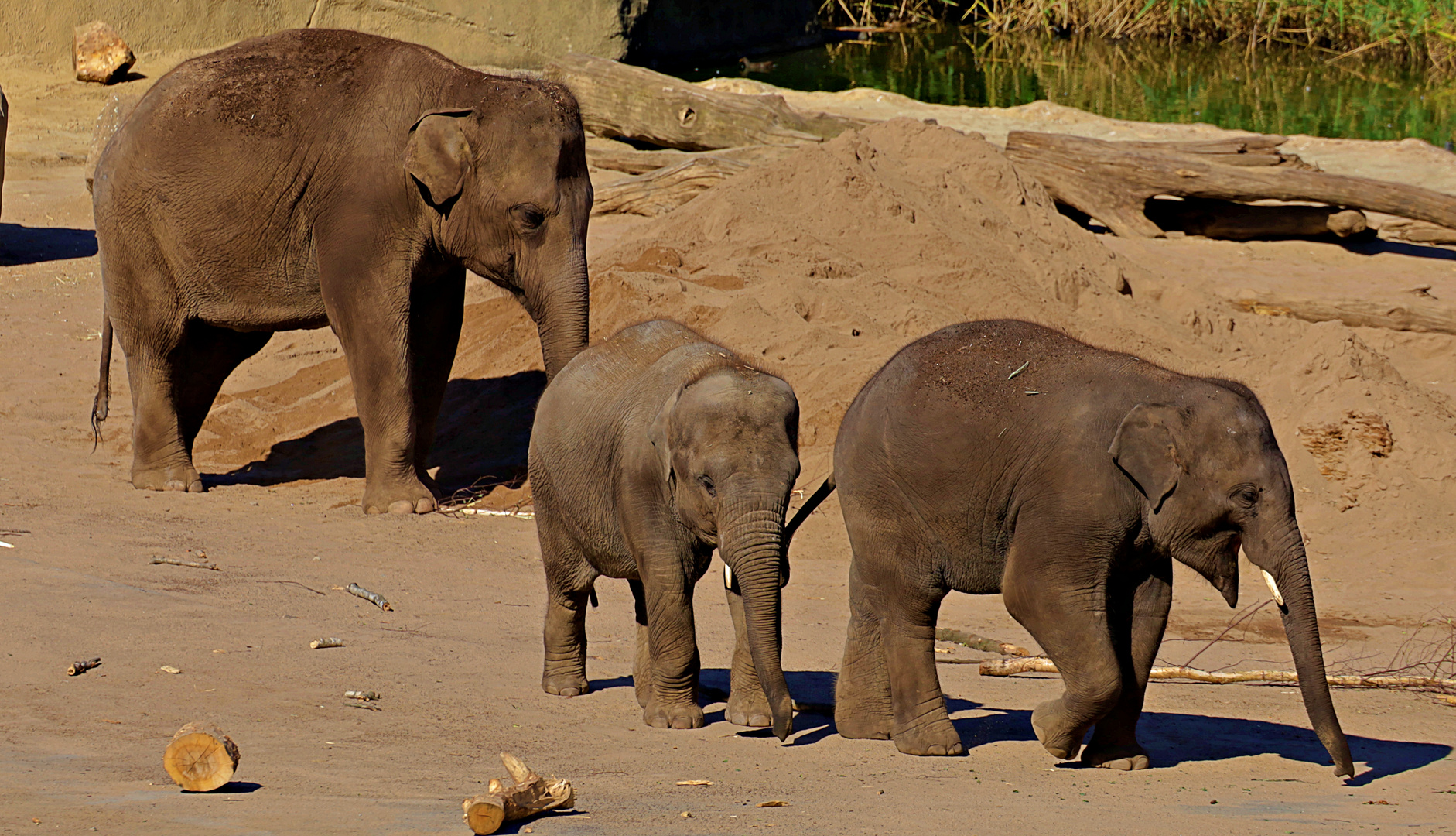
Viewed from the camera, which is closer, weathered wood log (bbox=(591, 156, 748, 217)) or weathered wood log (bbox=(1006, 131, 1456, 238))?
weathered wood log (bbox=(591, 156, 748, 217))

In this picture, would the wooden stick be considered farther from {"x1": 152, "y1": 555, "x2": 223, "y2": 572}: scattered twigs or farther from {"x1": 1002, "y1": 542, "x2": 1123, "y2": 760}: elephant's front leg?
{"x1": 1002, "y1": 542, "x2": 1123, "y2": 760}: elephant's front leg

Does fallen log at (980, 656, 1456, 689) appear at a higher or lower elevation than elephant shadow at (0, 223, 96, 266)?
higher

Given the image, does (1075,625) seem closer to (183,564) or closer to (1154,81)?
(183,564)

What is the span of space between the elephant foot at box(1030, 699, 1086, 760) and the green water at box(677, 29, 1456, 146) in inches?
841

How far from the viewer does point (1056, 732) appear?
626 centimetres

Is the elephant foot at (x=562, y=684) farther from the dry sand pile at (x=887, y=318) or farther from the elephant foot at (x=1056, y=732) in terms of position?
the dry sand pile at (x=887, y=318)

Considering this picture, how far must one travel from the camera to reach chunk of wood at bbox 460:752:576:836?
186 inches

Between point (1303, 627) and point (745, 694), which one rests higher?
point (1303, 627)

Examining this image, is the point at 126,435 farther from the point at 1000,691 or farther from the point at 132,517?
the point at 1000,691

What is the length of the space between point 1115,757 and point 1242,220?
13583mm

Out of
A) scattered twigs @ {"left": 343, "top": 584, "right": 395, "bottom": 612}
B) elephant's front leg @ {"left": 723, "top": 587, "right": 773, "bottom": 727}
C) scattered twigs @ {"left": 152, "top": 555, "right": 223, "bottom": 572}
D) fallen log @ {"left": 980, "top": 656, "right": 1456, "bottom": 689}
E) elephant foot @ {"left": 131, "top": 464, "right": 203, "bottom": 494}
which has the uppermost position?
elephant's front leg @ {"left": 723, "top": 587, "right": 773, "bottom": 727}

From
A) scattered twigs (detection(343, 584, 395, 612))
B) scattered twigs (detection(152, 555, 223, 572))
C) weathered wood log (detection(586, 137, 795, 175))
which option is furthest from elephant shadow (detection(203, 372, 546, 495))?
weathered wood log (detection(586, 137, 795, 175))

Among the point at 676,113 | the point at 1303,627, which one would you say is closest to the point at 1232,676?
the point at 1303,627

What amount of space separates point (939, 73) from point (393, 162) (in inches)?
892
